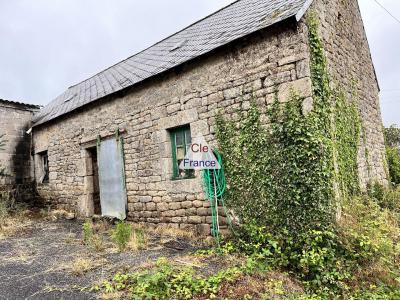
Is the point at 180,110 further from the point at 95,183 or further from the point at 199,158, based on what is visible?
the point at 95,183

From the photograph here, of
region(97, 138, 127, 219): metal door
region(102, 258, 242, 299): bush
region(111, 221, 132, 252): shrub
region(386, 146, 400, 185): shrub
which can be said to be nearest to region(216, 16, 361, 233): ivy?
region(102, 258, 242, 299): bush

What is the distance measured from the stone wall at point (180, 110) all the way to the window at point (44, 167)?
223 centimetres

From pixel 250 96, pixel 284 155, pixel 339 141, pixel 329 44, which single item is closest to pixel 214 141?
pixel 250 96

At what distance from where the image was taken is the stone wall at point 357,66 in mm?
5645

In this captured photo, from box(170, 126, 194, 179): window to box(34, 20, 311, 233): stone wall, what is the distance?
0.12 m

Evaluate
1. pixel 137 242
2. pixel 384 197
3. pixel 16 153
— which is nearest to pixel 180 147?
pixel 137 242

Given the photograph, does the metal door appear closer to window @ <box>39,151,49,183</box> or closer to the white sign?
the white sign

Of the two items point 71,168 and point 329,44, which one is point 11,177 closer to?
point 71,168

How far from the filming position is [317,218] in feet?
14.2

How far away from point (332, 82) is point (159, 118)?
335cm

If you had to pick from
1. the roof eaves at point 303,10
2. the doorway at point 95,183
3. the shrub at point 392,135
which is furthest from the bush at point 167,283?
the shrub at point 392,135

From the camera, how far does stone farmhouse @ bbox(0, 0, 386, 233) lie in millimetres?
4836

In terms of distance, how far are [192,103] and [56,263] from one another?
346cm

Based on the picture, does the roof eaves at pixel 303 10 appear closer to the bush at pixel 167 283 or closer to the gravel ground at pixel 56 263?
the bush at pixel 167 283
